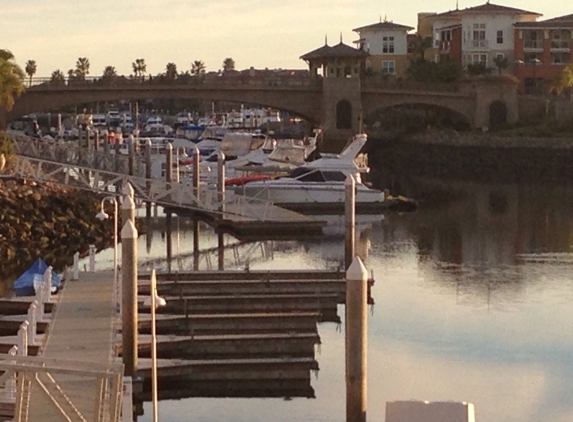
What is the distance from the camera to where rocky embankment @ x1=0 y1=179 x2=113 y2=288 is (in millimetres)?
40500

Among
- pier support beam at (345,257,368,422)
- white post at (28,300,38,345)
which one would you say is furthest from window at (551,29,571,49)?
pier support beam at (345,257,368,422)

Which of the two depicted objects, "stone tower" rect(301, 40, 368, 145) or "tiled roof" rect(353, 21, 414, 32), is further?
"tiled roof" rect(353, 21, 414, 32)

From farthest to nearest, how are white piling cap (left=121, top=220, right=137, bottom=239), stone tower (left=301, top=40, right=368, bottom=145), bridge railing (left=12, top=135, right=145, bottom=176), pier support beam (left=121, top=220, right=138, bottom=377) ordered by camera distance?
stone tower (left=301, top=40, right=368, bottom=145) < bridge railing (left=12, top=135, right=145, bottom=176) < white piling cap (left=121, top=220, right=137, bottom=239) < pier support beam (left=121, top=220, right=138, bottom=377)

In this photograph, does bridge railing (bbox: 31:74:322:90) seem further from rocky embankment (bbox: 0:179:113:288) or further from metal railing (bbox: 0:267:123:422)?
metal railing (bbox: 0:267:123:422)

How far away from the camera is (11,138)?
180 feet

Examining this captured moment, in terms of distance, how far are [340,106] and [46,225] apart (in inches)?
1863

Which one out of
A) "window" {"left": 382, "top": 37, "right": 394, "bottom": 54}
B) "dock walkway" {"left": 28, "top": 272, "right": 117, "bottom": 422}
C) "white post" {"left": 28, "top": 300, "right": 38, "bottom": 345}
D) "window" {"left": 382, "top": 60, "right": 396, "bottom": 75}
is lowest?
"dock walkway" {"left": 28, "top": 272, "right": 117, "bottom": 422}

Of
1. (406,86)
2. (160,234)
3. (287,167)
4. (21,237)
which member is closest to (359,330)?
(21,237)

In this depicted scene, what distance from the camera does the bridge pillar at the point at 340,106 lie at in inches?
3492

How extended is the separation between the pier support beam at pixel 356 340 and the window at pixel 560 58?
88.1 metres

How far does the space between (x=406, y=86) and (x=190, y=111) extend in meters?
63.3

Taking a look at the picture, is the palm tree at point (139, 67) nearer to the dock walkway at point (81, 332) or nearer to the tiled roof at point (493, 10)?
the tiled roof at point (493, 10)

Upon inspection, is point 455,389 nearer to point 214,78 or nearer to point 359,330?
point 359,330

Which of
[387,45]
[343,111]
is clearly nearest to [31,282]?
[343,111]
